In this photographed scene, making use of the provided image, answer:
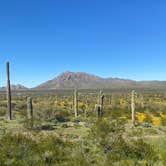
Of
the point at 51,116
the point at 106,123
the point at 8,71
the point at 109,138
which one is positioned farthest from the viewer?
the point at 51,116

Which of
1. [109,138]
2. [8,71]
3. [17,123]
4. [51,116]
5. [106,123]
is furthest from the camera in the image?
[51,116]

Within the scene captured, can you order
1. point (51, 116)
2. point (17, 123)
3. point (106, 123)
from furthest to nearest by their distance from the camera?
point (51, 116)
point (17, 123)
point (106, 123)

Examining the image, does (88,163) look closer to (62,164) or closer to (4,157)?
(62,164)

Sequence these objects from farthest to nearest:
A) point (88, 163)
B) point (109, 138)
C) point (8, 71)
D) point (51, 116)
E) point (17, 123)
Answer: point (51, 116) < point (8, 71) < point (17, 123) < point (109, 138) < point (88, 163)

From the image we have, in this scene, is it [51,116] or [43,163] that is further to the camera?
[51,116]

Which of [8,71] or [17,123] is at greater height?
[8,71]

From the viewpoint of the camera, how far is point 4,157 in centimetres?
1259

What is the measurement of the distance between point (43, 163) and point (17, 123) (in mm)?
15696

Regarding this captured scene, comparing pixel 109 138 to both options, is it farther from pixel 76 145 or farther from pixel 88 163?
pixel 88 163

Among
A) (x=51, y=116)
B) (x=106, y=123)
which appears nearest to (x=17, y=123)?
(x=51, y=116)

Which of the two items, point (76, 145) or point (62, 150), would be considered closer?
point (62, 150)

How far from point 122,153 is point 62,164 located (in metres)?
2.89

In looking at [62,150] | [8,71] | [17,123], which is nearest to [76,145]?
[62,150]

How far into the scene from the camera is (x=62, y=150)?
14.4m
